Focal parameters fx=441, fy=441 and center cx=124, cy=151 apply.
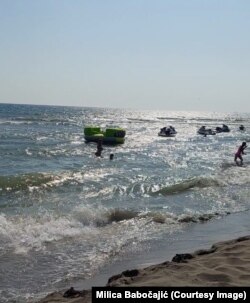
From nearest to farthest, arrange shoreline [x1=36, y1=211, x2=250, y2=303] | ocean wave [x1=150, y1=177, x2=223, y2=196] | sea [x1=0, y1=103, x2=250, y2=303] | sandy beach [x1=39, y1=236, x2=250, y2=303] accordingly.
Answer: sandy beach [x1=39, y1=236, x2=250, y2=303], shoreline [x1=36, y1=211, x2=250, y2=303], sea [x1=0, y1=103, x2=250, y2=303], ocean wave [x1=150, y1=177, x2=223, y2=196]

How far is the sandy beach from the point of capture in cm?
614

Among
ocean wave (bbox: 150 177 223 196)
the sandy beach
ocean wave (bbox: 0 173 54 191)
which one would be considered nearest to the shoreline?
the sandy beach

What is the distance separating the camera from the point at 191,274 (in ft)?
21.5

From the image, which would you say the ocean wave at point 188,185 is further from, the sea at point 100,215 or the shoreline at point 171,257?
the shoreline at point 171,257

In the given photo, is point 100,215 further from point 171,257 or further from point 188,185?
point 188,185

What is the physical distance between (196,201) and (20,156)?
53.3 ft

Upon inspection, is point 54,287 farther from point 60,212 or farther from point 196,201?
point 196,201

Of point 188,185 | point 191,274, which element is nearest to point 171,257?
point 191,274

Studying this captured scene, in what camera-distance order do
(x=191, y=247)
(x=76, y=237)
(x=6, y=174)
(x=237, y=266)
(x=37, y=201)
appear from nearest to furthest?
(x=237, y=266)
(x=191, y=247)
(x=76, y=237)
(x=37, y=201)
(x=6, y=174)

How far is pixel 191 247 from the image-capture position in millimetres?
9562

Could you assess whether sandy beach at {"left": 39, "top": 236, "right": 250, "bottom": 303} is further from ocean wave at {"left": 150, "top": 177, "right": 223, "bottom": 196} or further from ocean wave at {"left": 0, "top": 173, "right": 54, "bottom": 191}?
ocean wave at {"left": 0, "top": 173, "right": 54, "bottom": 191}

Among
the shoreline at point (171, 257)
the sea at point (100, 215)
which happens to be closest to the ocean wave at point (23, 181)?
the sea at point (100, 215)

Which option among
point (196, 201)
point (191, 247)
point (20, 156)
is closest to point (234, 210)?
point (196, 201)

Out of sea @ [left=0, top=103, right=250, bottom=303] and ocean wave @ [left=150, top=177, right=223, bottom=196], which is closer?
sea @ [left=0, top=103, right=250, bottom=303]
